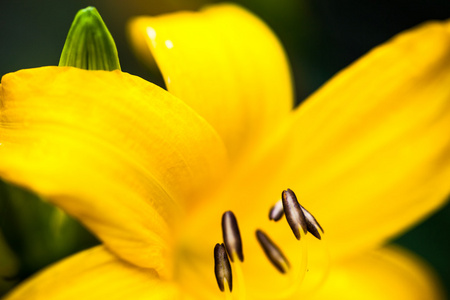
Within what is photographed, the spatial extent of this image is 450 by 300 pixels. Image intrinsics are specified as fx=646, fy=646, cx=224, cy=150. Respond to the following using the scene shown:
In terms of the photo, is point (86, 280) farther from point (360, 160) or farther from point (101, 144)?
point (360, 160)

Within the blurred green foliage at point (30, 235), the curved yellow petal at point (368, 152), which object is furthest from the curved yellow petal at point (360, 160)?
the blurred green foliage at point (30, 235)

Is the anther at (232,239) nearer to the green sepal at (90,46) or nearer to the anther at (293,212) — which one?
the anther at (293,212)

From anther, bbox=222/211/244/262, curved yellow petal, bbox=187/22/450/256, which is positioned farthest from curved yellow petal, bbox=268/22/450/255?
anther, bbox=222/211/244/262

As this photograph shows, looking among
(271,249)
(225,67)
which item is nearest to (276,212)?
(271,249)

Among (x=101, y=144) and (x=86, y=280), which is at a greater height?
(x=101, y=144)

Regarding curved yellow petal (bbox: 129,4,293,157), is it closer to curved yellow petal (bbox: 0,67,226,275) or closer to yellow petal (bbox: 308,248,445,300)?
curved yellow petal (bbox: 0,67,226,275)

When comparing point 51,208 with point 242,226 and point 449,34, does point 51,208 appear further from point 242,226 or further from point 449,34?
point 449,34

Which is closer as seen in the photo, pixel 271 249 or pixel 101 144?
pixel 101 144
